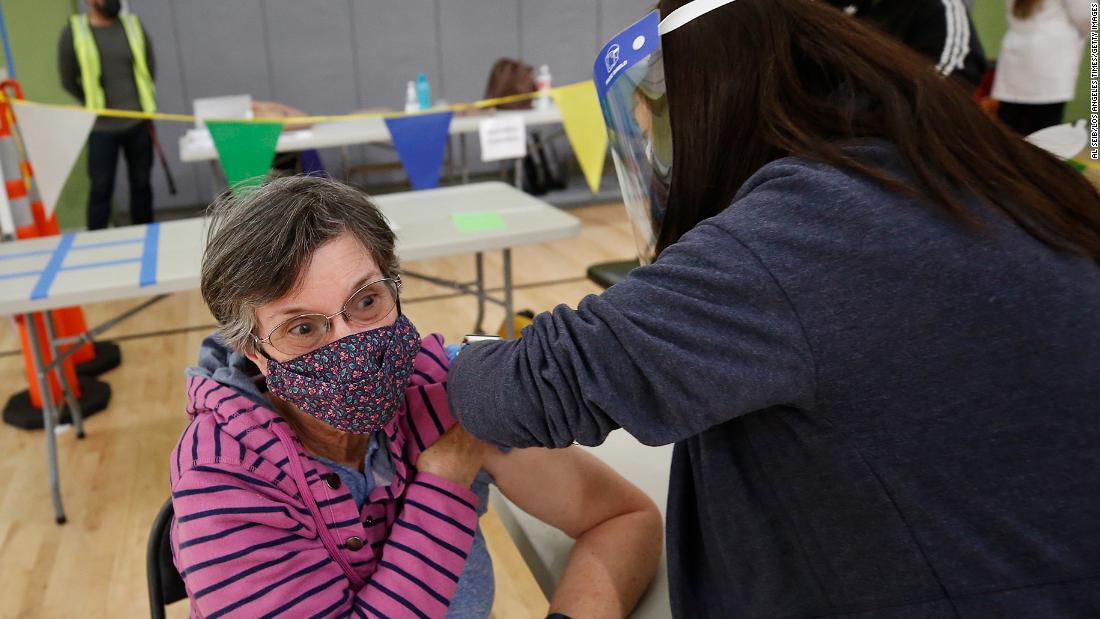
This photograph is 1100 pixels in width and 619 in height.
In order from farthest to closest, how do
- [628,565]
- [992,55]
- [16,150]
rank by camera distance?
[992,55]
[16,150]
[628,565]

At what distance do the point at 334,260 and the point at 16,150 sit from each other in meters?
2.73

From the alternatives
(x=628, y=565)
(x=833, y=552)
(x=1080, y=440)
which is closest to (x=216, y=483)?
(x=628, y=565)

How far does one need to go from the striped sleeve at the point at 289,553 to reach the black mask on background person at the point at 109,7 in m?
4.47

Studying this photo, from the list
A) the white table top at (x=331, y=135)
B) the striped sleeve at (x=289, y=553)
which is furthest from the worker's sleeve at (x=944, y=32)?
the white table top at (x=331, y=135)

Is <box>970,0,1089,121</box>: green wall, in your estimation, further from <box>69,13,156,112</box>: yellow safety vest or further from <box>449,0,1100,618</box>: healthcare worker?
<box>449,0,1100,618</box>: healthcare worker

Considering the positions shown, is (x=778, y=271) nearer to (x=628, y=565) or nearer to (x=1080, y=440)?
(x=1080, y=440)

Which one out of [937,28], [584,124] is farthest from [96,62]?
[937,28]

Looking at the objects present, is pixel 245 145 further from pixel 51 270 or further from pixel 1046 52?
pixel 1046 52

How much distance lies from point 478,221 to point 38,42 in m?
4.35

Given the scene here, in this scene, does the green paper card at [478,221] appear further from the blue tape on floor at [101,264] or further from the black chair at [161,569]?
the black chair at [161,569]

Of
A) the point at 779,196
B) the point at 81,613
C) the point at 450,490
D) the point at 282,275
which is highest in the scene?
the point at 779,196

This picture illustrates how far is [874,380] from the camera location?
763mm

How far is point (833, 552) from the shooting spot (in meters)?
0.87

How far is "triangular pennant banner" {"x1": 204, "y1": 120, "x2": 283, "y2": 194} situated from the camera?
2.94 metres
